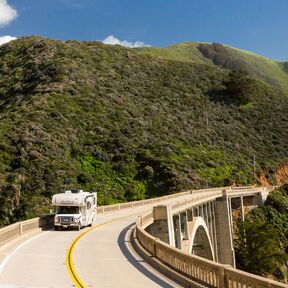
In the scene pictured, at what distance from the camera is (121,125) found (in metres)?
73.2

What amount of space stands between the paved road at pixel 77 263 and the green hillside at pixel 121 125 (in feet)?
80.5

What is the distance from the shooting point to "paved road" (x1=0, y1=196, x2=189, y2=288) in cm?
1335

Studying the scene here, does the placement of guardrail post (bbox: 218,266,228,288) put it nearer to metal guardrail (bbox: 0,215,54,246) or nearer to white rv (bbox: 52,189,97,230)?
metal guardrail (bbox: 0,215,54,246)

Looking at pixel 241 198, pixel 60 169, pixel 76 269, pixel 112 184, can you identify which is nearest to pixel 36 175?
pixel 60 169

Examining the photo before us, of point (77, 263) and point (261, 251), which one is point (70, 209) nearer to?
point (77, 263)

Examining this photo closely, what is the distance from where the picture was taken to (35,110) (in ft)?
226

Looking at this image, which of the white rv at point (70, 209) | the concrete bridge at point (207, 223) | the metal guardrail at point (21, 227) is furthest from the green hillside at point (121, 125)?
the white rv at point (70, 209)

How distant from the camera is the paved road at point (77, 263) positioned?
43.8 feet

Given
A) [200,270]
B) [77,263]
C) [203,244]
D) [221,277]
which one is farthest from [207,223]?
[221,277]

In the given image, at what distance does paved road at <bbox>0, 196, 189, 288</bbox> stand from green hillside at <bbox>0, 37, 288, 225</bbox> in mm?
24533

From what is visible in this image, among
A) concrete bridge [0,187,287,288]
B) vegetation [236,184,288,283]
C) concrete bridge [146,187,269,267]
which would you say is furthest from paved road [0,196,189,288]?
vegetation [236,184,288,283]

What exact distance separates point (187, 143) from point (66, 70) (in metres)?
27.6

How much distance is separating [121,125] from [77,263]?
187 ft

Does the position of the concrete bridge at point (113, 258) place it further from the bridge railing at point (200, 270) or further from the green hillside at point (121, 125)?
the green hillside at point (121, 125)
